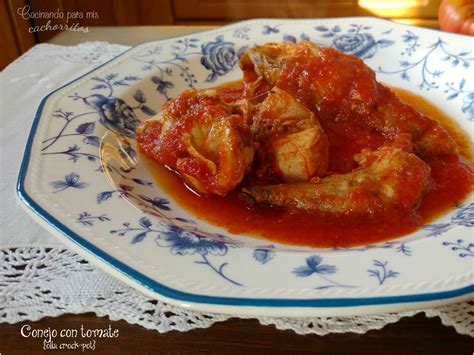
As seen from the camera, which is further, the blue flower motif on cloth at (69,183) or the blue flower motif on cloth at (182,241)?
the blue flower motif on cloth at (69,183)

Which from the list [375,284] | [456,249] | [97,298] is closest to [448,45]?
[456,249]

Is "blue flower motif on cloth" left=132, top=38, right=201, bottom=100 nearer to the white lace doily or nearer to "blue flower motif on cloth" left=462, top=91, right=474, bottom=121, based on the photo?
the white lace doily

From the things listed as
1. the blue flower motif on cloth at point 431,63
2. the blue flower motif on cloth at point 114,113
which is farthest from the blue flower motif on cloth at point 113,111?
the blue flower motif on cloth at point 431,63

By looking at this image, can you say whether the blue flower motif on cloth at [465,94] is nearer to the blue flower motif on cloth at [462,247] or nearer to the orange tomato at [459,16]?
the orange tomato at [459,16]

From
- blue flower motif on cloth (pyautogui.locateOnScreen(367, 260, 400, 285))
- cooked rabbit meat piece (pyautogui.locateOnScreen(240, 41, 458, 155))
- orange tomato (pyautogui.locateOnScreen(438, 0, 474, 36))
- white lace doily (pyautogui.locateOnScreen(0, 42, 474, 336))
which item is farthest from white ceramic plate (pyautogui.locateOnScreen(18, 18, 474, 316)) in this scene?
orange tomato (pyautogui.locateOnScreen(438, 0, 474, 36))

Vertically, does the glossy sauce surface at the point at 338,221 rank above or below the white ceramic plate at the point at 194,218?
below

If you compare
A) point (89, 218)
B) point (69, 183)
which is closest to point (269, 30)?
point (69, 183)
